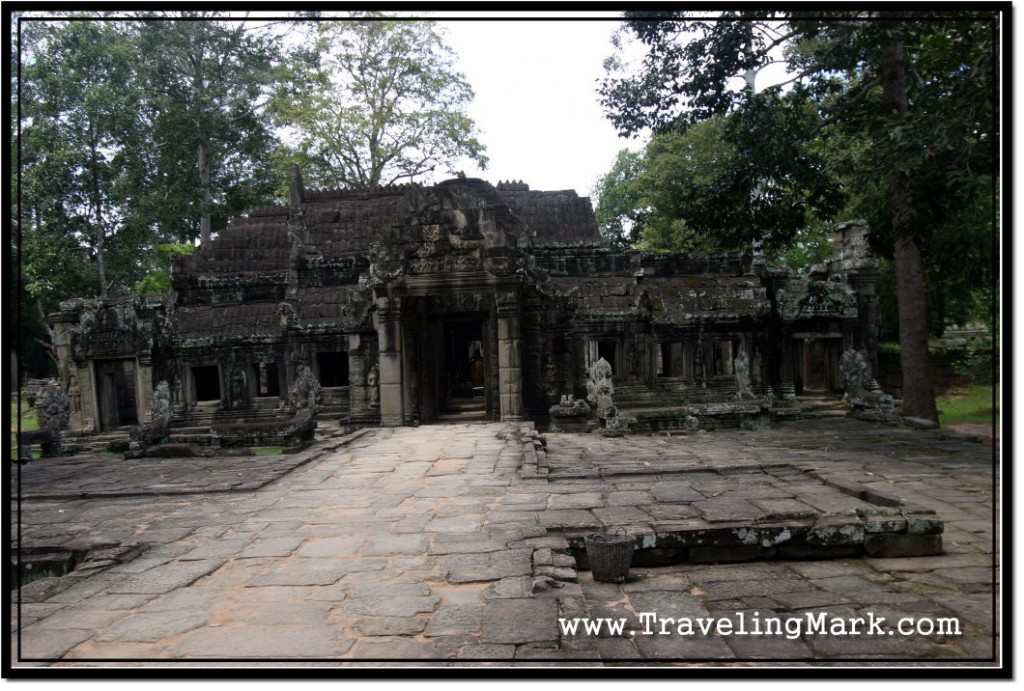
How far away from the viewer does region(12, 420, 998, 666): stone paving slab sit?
2.98 m

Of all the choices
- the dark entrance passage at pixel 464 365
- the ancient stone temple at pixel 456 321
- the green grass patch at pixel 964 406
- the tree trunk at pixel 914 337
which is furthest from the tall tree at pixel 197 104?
the green grass patch at pixel 964 406

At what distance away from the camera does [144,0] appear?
11.4ft

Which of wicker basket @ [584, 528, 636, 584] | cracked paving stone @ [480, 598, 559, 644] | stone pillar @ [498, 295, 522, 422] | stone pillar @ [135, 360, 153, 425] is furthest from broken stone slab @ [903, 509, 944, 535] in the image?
stone pillar @ [135, 360, 153, 425]

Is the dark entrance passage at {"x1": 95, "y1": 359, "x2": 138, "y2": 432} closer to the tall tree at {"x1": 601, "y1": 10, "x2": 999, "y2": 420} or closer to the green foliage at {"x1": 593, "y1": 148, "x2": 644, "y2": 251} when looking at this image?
the tall tree at {"x1": 601, "y1": 10, "x2": 999, "y2": 420}

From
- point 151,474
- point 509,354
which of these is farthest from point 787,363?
point 151,474

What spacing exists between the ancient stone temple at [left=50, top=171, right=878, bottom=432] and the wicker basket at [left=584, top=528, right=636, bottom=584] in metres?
9.08

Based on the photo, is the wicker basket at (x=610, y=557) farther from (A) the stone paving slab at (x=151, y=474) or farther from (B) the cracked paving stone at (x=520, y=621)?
(A) the stone paving slab at (x=151, y=474)

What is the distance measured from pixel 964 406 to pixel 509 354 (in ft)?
43.6

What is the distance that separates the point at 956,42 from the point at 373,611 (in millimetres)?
6547

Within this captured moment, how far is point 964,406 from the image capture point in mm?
18031

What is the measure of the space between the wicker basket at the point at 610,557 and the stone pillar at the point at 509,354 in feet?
29.7

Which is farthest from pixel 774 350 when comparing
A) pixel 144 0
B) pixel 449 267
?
pixel 144 0

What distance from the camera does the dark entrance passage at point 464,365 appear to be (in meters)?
17.1

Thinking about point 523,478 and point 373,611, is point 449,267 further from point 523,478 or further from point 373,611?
point 373,611
